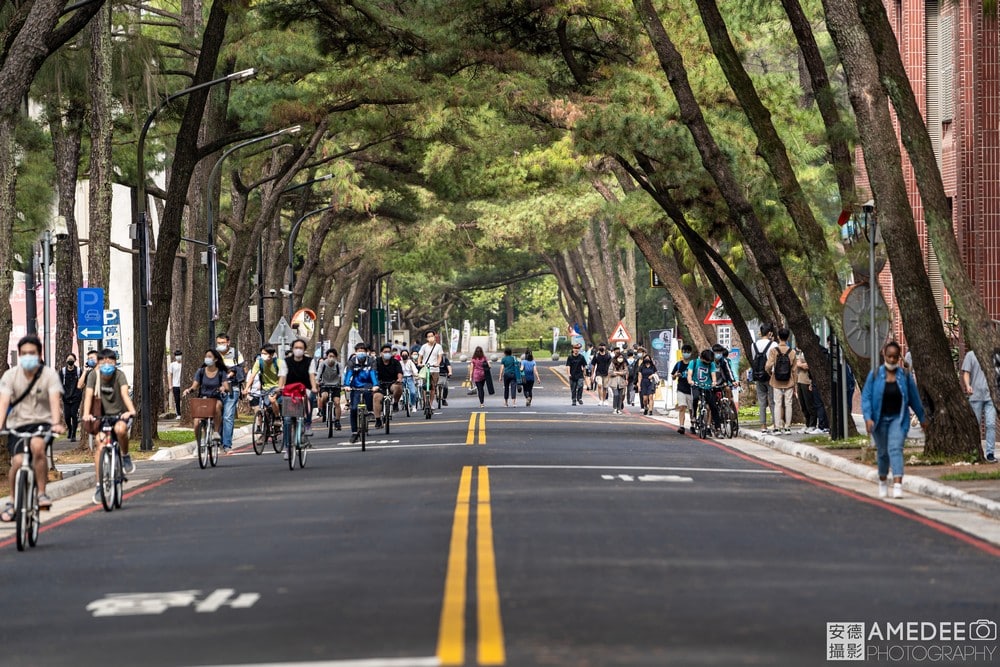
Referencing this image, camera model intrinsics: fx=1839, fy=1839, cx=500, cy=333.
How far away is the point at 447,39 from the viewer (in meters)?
33.2

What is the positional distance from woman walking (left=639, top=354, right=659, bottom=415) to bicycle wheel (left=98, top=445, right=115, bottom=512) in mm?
29027

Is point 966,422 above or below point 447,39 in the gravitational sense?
below

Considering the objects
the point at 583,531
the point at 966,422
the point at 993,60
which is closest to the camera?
the point at 583,531

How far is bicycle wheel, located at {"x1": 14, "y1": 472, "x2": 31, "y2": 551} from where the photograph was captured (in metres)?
16.8

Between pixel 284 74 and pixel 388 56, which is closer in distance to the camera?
pixel 388 56

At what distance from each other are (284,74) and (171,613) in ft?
88.0

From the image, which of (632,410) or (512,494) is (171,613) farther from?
(632,410)

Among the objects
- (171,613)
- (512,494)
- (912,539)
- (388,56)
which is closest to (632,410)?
(388,56)

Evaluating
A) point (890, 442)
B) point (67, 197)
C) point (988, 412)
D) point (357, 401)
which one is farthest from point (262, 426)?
point (890, 442)

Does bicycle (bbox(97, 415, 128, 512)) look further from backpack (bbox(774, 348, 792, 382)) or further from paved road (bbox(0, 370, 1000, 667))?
backpack (bbox(774, 348, 792, 382))

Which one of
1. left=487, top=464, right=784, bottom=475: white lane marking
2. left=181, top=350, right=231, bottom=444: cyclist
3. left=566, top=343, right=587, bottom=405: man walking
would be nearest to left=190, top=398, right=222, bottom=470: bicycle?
left=181, top=350, right=231, bottom=444: cyclist

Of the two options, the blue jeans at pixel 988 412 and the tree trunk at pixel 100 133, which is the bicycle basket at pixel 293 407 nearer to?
the tree trunk at pixel 100 133

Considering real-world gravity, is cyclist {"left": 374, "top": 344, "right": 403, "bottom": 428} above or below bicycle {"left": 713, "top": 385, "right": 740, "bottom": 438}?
above

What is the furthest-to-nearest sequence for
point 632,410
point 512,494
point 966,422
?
point 632,410, point 966,422, point 512,494
